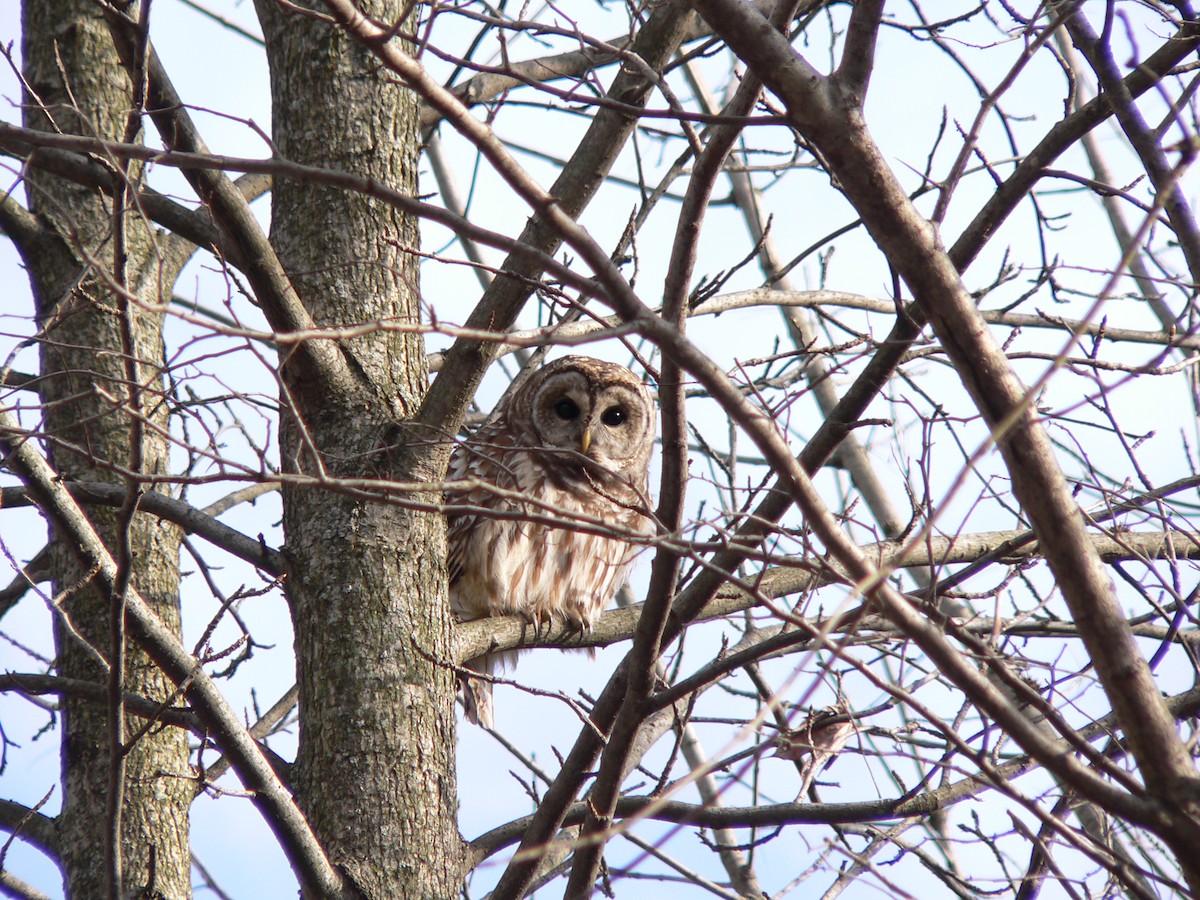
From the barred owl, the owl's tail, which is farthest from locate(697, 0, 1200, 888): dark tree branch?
the owl's tail

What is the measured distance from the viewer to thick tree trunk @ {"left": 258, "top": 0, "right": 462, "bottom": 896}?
3.05 meters

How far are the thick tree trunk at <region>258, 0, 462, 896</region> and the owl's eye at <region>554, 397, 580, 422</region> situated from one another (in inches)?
96.6

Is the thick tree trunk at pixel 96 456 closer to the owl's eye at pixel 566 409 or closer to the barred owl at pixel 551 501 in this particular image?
the barred owl at pixel 551 501

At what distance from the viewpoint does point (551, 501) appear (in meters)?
5.53

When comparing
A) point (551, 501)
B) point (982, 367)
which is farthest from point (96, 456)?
point (982, 367)

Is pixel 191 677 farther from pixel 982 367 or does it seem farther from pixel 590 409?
pixel 590 409

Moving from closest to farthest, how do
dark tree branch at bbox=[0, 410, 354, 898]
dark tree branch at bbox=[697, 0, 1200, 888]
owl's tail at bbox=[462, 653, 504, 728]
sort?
dark tree branch at bbox=[697, 0, 1200, 888], dark tree branch at bbox=[0, 410, 354, 898], owl's tail at bbox=[462, 653, 504, 728]

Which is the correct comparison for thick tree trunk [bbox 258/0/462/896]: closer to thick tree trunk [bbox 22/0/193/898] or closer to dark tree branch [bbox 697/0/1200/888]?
thick tree trunk [bbox 22/0/193/898]

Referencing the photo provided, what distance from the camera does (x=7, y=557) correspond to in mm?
3131

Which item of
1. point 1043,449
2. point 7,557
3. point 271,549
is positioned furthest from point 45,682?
point 1043,449

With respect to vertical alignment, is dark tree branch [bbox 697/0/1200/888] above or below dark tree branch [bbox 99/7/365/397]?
below

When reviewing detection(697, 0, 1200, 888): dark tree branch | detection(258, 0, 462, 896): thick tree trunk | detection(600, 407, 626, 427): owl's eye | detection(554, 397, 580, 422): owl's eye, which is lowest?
detection(697, 0, 1200, 888): dark tree branch

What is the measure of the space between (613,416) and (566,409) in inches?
10.1

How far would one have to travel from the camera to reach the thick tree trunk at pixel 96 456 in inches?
148
